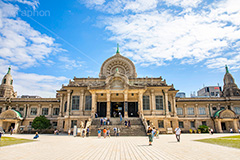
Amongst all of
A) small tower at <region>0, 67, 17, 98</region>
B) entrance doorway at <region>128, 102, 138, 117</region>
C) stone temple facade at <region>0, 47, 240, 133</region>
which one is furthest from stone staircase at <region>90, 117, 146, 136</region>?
small tower at <region>0, 67, 17, 98</region>

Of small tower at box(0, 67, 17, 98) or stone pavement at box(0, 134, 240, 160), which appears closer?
stone pavement at box(0, 134, 240, 160)

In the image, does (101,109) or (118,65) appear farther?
(118,65)

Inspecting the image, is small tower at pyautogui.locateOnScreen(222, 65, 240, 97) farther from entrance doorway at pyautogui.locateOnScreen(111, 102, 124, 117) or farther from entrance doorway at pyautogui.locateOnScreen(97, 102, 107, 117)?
entrance doorway at pyautogui.locateOnScreen(97, 102, 107, 117)

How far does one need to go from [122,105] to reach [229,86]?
1367 inches

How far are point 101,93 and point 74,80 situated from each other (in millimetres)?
11513

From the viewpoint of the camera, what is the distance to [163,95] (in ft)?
135

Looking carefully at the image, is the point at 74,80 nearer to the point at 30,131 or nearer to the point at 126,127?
the point at 30,131

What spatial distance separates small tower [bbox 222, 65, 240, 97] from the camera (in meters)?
51.9

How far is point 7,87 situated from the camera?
5241 centimetres

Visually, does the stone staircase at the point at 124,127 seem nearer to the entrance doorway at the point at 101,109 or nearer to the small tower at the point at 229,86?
the entrance doorway at the point at 101,109

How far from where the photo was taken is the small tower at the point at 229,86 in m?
51.9

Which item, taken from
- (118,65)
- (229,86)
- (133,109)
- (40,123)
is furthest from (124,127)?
(229,86)

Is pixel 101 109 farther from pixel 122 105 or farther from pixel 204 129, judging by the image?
pixel 204 129

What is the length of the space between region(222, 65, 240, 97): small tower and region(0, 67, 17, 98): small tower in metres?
65.8
